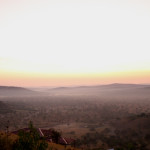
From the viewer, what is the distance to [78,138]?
111 ft

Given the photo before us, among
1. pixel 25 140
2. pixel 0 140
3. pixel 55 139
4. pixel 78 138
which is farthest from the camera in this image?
pixel 78 138

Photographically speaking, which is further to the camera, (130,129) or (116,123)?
(116,123)

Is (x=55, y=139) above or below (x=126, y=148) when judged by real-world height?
above

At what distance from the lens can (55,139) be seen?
25406mm

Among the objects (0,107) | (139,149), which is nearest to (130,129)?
(139,149)

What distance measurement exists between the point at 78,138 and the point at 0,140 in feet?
73.3

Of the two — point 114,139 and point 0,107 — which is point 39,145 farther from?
point 0,107

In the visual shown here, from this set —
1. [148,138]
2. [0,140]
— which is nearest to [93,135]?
[148,138]

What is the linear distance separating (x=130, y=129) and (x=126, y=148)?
1199cm

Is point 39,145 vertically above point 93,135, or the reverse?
point 39,145

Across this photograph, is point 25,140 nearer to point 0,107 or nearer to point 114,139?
point 114,139

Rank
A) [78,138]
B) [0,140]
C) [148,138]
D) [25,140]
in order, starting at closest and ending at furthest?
[25,140] → [0,140] → [148,138] → [78,138]

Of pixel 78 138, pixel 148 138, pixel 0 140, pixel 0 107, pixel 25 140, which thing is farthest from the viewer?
pixel 0 107

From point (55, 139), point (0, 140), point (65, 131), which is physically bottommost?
point (65, 131)
